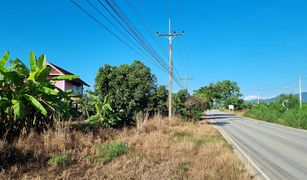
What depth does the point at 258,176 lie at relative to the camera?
339 inches

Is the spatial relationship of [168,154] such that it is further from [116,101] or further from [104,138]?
[116,101]

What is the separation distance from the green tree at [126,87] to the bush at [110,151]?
6.01 metres

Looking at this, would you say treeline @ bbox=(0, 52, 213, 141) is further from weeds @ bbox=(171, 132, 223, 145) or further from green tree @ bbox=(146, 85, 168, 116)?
weeds @ bbox=(171, 132, 223, 145)

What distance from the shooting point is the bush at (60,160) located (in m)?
7.66

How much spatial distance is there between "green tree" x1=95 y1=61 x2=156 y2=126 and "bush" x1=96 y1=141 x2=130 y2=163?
6.01 meters

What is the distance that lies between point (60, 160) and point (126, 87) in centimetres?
1488

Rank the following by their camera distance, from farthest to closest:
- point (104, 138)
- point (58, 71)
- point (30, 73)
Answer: point (58, 71)
point (104, 138)
point (30, 73)

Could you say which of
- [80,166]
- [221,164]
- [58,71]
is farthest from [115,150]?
[58,71]

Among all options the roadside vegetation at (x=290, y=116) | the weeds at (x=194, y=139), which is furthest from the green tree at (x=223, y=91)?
the weeds at (x=194, y=139)

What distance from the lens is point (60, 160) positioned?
7.77m

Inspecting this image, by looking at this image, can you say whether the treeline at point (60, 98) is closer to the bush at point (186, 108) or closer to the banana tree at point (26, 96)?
the banana tree at point (26, 96)

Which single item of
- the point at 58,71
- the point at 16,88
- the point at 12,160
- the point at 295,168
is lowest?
the point at 295,168

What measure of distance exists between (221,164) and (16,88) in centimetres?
714

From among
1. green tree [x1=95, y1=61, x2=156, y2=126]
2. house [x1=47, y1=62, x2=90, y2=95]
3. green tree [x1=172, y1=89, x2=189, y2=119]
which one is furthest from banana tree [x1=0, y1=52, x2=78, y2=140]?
green tree [x1=172, y1=89, x2=189, y2=119]
